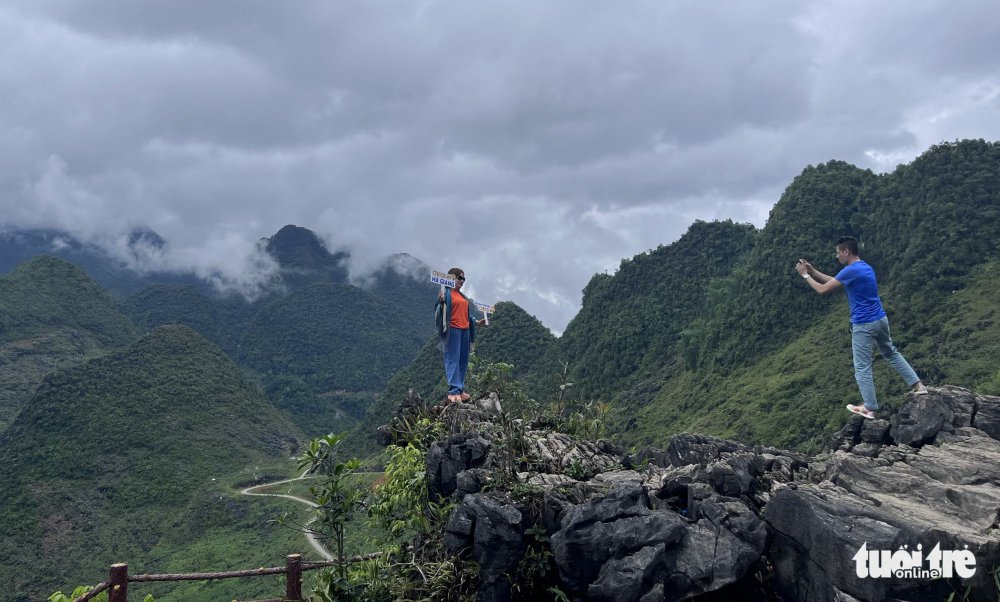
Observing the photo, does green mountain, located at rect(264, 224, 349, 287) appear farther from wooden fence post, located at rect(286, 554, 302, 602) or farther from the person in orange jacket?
wooden fence post, located at rect(286, 554, 302, 602)

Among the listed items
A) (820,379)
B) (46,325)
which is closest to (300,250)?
(46,325)

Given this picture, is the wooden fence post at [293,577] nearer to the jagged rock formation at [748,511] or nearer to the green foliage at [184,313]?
the jagged rock formation at [748,511]

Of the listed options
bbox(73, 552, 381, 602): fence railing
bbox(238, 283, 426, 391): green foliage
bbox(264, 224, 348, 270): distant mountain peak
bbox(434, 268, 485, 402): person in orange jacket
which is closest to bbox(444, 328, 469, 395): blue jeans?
bbox(434, 268, 485, 402): person in orange jacket

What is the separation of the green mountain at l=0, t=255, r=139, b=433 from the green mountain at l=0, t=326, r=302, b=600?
8980 mm

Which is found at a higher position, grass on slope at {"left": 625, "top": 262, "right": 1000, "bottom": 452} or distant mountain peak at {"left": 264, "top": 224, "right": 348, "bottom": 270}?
distant mountain peak at {"left": 264, "top": 224, "right": 348, "bottom": 270}

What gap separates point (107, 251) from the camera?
168000 mm

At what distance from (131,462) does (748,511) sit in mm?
53079

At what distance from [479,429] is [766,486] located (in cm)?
365

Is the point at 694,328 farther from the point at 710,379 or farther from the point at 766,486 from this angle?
the point at 766,486

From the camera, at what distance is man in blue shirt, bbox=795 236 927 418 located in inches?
292

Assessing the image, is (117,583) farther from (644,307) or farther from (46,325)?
(46,325)

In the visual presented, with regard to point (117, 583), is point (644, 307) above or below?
above

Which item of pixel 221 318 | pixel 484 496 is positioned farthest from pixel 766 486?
pixel 221 318

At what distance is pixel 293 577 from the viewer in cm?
672
